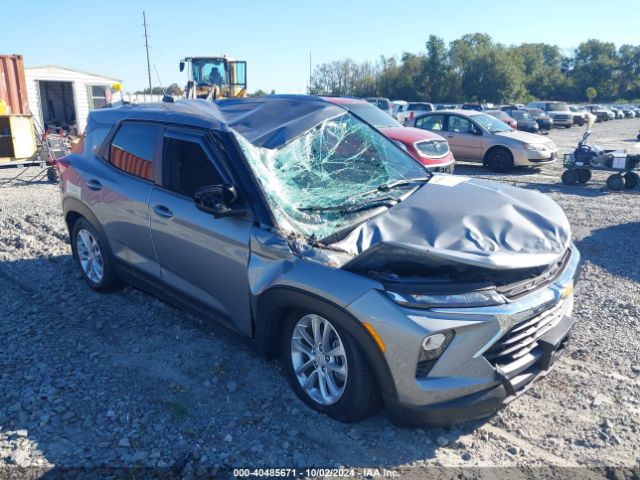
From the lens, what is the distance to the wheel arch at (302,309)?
2670 millimetres

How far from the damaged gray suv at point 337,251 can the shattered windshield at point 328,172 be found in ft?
0.04

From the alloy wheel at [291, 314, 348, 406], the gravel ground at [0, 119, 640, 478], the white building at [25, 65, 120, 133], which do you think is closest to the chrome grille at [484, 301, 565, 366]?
the gravel ground at [0, 119, 640, 478]

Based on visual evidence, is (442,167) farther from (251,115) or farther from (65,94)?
(65,94)

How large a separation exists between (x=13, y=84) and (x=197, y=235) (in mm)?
15403

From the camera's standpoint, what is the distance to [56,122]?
25.4m

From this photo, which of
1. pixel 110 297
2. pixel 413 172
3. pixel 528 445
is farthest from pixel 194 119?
pixel 528 445

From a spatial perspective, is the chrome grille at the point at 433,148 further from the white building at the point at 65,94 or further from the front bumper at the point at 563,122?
the front bumper at the point at 563,122

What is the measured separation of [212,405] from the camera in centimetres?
326

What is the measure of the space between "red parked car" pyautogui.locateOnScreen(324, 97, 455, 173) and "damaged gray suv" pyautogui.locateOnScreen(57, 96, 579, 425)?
5.61 m

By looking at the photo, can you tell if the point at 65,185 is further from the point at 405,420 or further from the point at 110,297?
the point at 405,420

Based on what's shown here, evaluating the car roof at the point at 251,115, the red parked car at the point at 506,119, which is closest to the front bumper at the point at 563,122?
the red parked car at the point at 506,119

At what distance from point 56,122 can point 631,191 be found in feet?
81.6

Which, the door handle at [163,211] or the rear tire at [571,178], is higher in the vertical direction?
the door handle at [163,211]

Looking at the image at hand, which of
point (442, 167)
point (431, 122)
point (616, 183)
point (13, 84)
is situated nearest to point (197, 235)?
point (442, 167)
